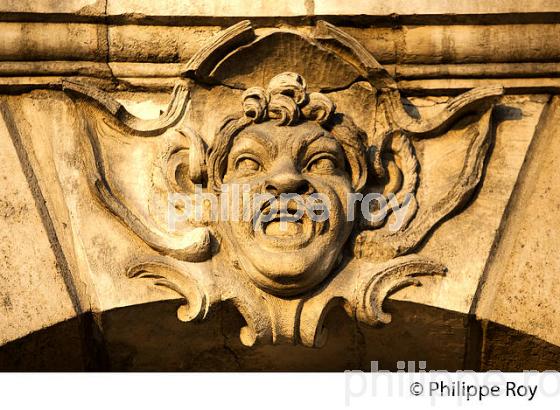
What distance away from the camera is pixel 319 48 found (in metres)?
4.52

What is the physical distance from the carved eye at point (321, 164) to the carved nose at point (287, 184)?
0.31ft

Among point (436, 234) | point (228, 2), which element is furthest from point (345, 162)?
point (228, 2)

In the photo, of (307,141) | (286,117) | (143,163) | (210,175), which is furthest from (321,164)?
(143,163)

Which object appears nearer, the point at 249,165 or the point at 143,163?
the point at 249,165

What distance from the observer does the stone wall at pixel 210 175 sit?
4285 mm

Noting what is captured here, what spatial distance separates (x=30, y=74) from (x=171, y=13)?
0.50 m

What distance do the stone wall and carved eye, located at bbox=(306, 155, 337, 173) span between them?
0.33ft

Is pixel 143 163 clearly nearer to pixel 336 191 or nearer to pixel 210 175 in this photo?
pixel 210 175

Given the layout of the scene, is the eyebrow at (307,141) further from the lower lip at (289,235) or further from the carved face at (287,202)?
the lower lip at (289,235)

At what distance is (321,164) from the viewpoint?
4.35 meters

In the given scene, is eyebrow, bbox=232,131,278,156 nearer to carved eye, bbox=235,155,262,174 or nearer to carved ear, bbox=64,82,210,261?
carved eye, bbox=235,155,262,174

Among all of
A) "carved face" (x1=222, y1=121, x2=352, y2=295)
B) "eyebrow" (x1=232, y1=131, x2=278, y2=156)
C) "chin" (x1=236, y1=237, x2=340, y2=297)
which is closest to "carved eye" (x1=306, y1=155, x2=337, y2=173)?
"carved face" (x1=222, y1=121, x2=352, y2=295)

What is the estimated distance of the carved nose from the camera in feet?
13.9

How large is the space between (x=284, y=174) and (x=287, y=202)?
86 millimetres
